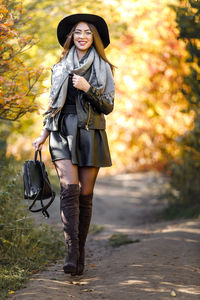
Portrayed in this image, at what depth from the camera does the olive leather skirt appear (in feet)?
12.4

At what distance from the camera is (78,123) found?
3.79 m

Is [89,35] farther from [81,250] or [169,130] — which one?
[169,130]

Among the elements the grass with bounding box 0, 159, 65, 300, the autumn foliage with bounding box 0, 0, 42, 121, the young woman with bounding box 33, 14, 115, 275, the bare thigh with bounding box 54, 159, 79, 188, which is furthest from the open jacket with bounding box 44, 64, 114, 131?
the grass with bounding box 0, 159, 65, 300

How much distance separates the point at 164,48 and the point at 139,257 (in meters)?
5.45

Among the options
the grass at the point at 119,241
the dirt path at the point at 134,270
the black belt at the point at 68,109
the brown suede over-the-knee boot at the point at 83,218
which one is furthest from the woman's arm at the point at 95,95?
the grass at the point at 119,241

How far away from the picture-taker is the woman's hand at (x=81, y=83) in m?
3.70

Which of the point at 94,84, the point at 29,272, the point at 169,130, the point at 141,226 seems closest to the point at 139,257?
the point at 29,272

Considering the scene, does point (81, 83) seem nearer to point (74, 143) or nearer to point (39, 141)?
point (74, 143)

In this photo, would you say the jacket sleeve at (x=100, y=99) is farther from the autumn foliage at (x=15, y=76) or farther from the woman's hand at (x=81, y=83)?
the autumn foliage at (x=15, y=76)

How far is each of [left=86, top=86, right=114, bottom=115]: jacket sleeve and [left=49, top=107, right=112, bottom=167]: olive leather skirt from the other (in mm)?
173

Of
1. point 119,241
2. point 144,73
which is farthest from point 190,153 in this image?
point 144,73

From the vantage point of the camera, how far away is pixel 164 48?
29.5 feet

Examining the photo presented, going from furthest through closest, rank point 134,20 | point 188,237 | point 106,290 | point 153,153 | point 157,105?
point 153,153 → point 157,105 → point 134,20 → point 188,237 → point 106,290

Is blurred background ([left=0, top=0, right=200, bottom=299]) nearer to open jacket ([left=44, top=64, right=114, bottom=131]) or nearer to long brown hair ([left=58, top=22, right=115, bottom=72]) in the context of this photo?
long brown hair ([left=58, top=22, right=115, bottom=72])
